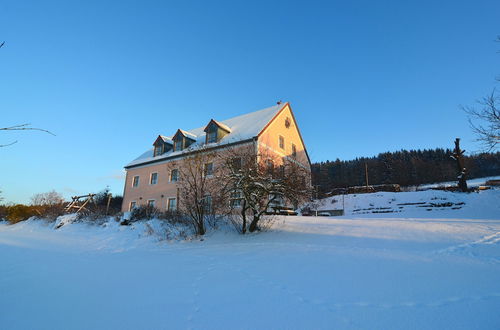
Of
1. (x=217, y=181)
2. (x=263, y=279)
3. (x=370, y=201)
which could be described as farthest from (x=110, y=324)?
(x=370, y=201)

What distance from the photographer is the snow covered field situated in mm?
2965

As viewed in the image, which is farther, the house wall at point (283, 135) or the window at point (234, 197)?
the house wall at point (283, 135)

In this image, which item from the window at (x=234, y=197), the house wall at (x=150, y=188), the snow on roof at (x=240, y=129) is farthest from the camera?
the house wall at (x=150, y=188)

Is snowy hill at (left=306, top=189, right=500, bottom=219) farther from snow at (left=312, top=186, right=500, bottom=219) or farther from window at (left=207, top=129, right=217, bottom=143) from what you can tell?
window at (left=207, top=129, right=217, bottom=143)

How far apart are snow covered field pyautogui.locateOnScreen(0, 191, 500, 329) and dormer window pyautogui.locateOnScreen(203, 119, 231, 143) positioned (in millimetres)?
14556

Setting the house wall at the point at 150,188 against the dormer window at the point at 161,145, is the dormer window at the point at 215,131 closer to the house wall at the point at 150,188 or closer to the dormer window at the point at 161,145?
the house wall at the point at 150,188

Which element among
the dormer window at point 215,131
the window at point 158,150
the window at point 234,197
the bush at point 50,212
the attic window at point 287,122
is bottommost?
the bush at point 50,212

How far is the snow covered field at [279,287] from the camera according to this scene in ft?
9.73

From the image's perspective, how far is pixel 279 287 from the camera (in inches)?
161

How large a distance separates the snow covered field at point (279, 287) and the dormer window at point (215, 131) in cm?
1456

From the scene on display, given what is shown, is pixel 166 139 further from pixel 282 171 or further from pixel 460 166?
pixel 460 166

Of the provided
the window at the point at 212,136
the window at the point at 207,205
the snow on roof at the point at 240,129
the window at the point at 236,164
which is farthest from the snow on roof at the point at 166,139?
the window at the point at 236,164

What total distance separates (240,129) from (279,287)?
18647 mm

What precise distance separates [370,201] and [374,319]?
69.7 ft
